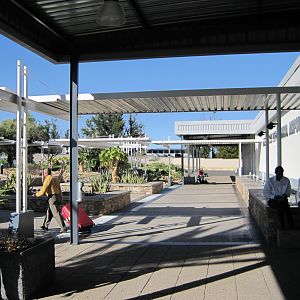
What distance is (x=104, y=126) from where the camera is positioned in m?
58.7

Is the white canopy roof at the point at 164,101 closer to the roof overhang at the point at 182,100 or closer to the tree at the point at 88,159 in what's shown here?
the roof overhang at the point at 182,100

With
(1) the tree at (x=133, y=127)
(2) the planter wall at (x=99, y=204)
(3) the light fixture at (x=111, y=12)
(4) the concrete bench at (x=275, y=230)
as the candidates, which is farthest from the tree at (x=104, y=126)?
(3) the light fixture at (x=111, y=12)

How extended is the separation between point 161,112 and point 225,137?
96.0ft

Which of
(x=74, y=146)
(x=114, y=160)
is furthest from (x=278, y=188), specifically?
(x=114, y=160)

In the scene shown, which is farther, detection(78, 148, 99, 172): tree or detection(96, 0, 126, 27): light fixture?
detection(78, 148, 99, 172): tree

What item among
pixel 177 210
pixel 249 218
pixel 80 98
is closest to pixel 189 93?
pixel 80 98

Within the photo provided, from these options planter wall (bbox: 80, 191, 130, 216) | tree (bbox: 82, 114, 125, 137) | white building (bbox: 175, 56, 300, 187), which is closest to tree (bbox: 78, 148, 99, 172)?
white building (bbox: 175, 56, 300, 187)

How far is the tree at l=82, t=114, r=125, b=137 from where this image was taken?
186 ft

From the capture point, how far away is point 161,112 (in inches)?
504

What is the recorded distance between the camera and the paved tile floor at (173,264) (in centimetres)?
618

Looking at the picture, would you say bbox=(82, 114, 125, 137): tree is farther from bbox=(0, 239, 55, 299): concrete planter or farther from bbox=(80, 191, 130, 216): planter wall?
bbox=(0, 239, 55, 299): concrete planter

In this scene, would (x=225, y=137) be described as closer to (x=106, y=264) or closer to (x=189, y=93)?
(x=189, y=93)

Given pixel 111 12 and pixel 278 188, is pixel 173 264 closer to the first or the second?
pixel 278 188

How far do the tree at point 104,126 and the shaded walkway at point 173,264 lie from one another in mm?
44283
